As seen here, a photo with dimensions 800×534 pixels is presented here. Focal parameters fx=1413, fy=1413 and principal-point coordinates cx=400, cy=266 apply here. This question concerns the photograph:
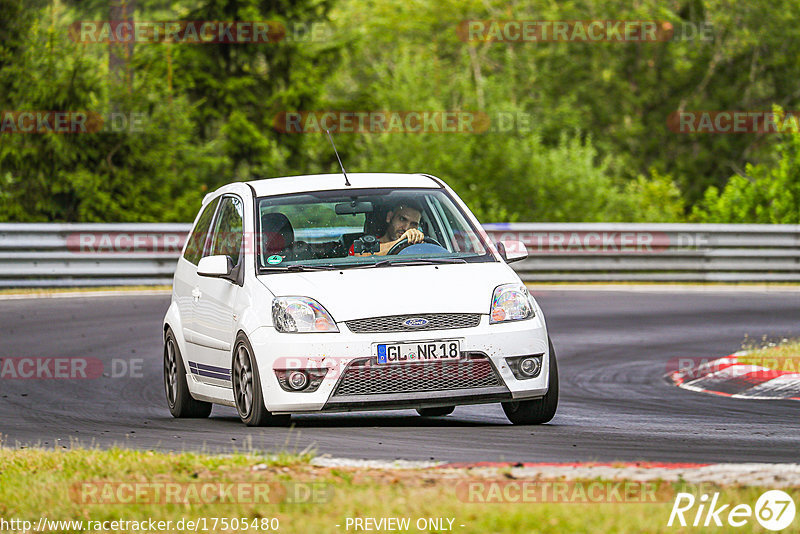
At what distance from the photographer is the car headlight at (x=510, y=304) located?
8.66 meters

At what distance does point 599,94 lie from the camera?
5569 cm

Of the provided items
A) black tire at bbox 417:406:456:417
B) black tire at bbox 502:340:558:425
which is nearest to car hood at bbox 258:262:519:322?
black tire at bbox 502:340:558:425

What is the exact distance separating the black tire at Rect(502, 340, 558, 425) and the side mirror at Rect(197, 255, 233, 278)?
2018 millimetres

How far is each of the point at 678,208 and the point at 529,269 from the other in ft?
63.4

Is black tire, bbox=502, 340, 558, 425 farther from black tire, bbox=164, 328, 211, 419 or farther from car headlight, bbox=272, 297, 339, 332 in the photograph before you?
black tire, bbox=164, 328, 211, 419

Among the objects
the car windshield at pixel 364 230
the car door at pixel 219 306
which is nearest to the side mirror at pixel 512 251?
the car windshield at pixel 364 230

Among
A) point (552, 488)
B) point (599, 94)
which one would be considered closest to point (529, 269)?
point (552, 488)

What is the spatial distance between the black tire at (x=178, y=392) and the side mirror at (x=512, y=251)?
Answer: 8.18ft

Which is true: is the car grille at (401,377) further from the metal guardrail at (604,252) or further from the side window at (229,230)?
the metal guardrail at (604,252)

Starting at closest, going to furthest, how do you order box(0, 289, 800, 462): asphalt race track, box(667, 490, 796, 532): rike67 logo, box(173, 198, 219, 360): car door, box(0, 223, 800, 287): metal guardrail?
box(667, 490, 796, 532): rike67 logo < box(0, 289, 800, 462): asphalt race track < box(173, 198, 219, 360): car door < box(0, 223, 800, 287): metal guardrail

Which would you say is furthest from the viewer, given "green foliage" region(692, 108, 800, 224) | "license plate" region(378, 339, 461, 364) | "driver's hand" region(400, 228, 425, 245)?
"green foliage" region(692, 108, 800, 224)

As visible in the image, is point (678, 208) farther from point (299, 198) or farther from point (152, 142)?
point (299, 198)

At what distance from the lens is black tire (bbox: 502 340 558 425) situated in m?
8.92

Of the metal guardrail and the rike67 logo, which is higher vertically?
the rike67 logo
